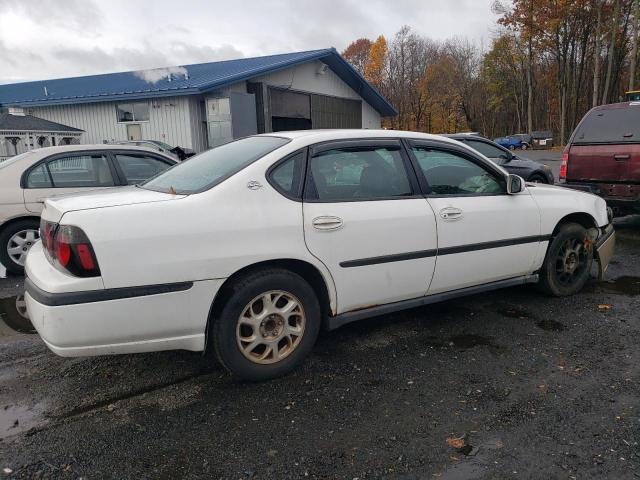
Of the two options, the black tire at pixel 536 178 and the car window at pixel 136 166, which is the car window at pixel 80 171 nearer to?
the car window at pixel 136 166

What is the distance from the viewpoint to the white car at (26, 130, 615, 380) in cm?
273

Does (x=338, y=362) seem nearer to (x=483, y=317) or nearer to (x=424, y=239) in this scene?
(x=424, y=239)

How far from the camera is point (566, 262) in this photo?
4.65 m

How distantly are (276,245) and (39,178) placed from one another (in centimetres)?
426

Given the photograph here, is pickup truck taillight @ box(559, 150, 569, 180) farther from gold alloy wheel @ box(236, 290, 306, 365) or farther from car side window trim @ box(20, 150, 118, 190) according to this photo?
car side window trim @ box(20, 150, 118, 190)

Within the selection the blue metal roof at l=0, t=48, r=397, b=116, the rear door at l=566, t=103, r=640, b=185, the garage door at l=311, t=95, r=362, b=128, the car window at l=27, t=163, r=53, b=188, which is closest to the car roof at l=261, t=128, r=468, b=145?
the car window at l=27, t=163, r=53, b=188

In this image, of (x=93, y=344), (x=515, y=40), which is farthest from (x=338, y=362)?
(x=515, y=40)

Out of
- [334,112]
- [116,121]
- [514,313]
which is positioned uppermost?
[334,112]

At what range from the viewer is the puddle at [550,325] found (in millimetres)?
4012

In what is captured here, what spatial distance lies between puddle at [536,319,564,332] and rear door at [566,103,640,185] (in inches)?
148

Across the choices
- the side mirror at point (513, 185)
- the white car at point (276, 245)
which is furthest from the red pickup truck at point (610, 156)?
the white car at point (276, 245)

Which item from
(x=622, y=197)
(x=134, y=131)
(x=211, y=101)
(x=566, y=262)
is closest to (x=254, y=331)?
(x=566, y=262)

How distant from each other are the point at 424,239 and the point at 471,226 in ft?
1.60

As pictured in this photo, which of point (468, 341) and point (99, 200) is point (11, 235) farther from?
point (468, 341)
